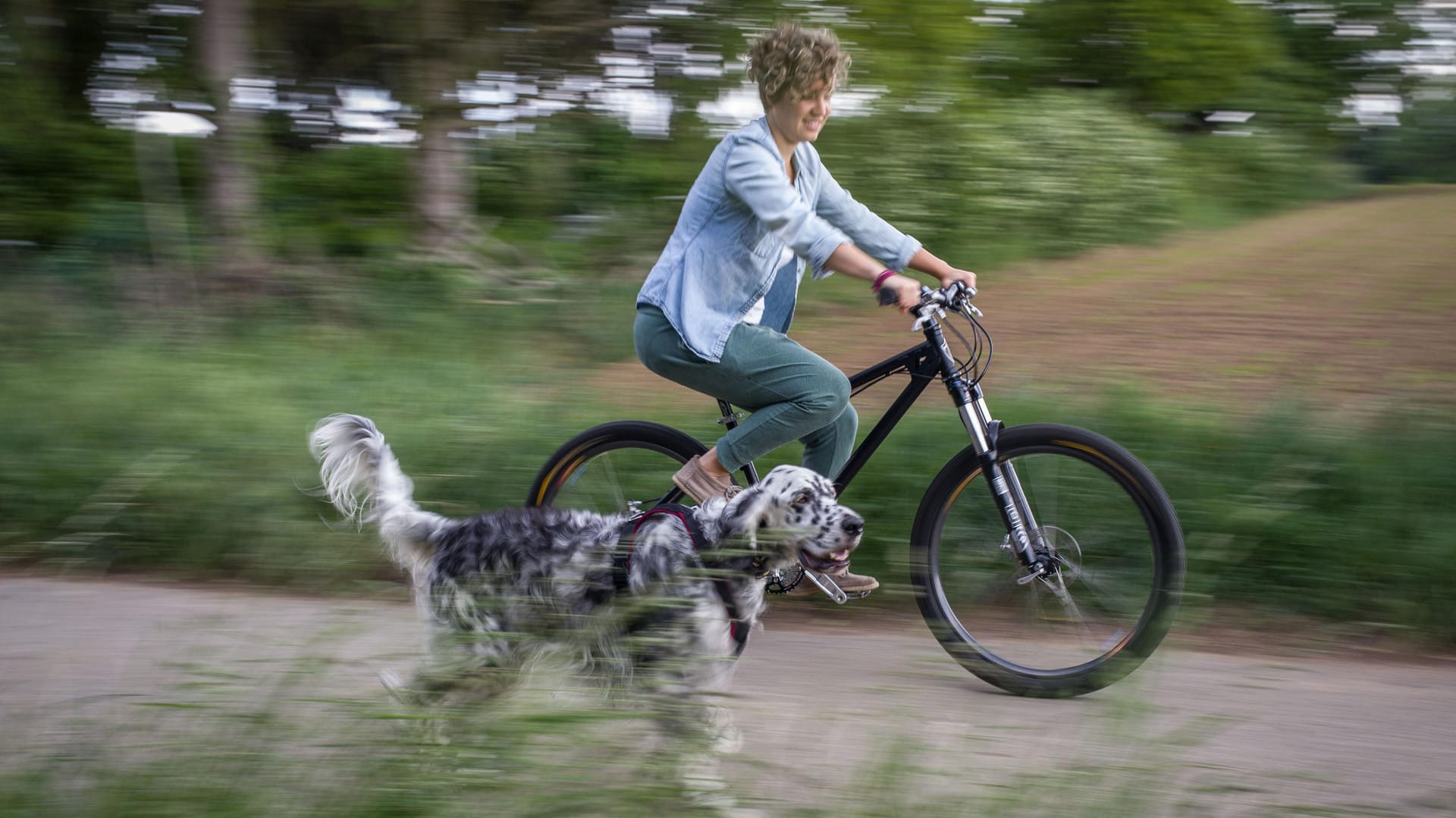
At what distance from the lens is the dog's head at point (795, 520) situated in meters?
3.26

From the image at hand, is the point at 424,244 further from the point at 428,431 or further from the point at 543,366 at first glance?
the point at 428,431

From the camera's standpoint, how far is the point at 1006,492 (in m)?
3.85

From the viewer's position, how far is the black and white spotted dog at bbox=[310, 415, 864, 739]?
10.0ft

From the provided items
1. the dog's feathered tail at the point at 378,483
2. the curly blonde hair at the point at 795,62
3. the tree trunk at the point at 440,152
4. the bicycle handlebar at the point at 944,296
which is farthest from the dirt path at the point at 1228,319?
the tree trunk at the point at 440,152

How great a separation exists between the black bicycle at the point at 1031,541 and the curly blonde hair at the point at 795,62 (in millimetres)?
754

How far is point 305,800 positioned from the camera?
257 centimetres

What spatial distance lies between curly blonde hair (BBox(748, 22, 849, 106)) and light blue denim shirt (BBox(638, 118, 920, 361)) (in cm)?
15

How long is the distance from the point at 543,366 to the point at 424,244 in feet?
8.13

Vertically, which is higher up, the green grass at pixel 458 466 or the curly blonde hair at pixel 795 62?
the curly blonde hair at pixel 795 62

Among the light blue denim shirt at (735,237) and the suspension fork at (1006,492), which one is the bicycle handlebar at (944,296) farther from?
the light blue denim shirt at (735,237)

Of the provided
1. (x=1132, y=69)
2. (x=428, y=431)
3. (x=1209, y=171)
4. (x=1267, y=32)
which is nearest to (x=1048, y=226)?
(x=1209, y=171)

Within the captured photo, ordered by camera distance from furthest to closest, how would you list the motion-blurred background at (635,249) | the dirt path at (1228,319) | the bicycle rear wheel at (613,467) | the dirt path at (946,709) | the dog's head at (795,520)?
the dirt path at (1228,319) → the motion-blurred background at (635,249) → the bicycle rear wheel at (613,467) → the dog's head at (795,520) → the dirt path at (946,709)

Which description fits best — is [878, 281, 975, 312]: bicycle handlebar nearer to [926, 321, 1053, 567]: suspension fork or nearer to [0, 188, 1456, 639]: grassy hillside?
[926, 321, 1053, 567]: suspension fork

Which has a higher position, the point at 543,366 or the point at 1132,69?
the point at 1132,69
